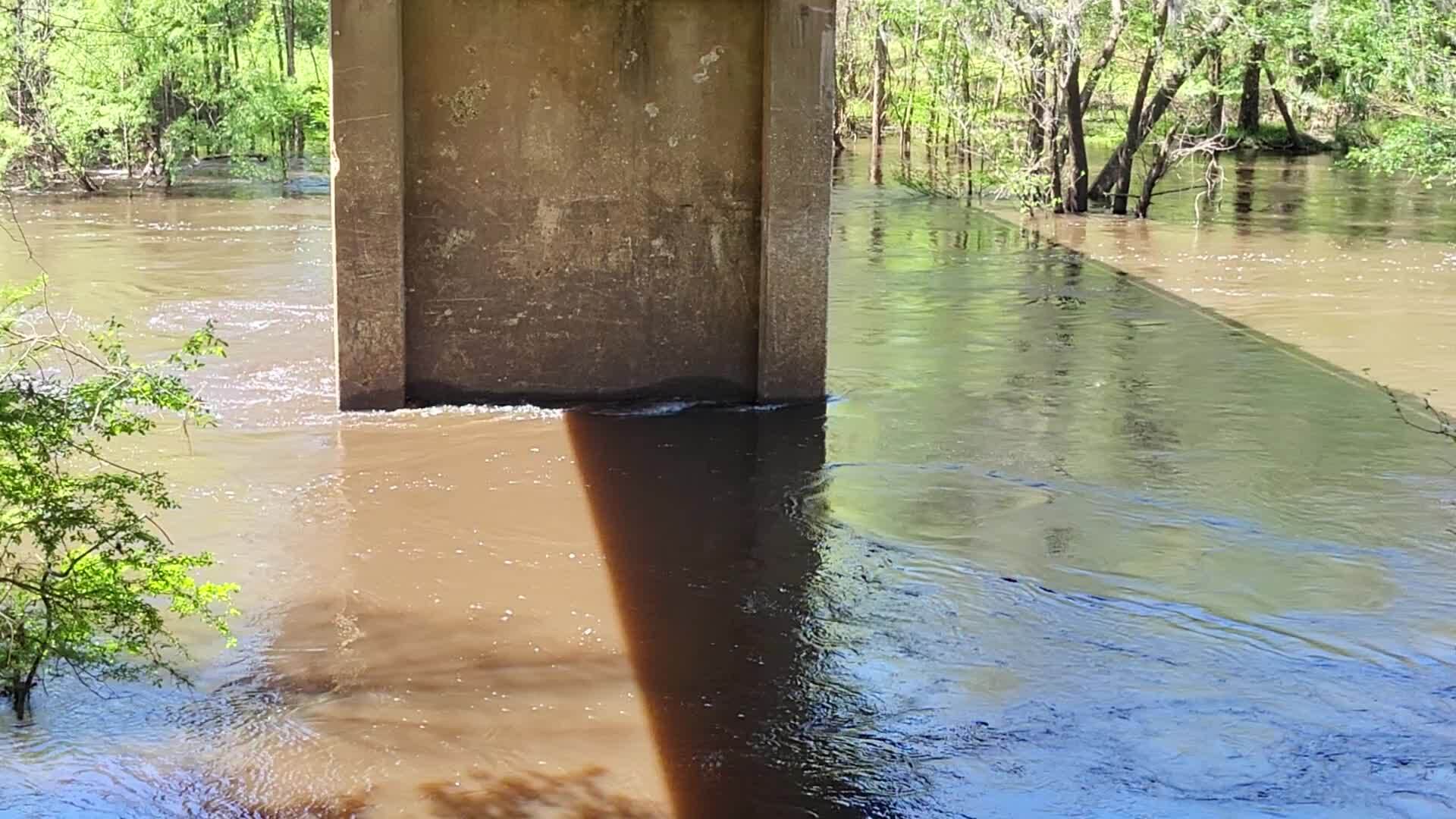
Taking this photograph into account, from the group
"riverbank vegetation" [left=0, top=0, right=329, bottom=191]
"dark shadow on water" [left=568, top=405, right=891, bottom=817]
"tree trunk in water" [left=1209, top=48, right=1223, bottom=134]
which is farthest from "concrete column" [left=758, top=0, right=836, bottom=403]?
"riverbank vegetation" [left=0, top=0, right=329, bottom=191]

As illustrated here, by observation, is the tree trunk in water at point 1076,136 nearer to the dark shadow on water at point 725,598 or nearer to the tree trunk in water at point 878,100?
the tree trunk in water at point 878,100

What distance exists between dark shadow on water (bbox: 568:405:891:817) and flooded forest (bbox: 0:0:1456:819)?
0.07ft

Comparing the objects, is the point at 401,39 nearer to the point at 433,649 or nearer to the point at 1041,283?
the point at 433,649

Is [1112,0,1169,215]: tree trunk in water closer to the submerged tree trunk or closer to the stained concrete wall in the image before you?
the stained concrete wall

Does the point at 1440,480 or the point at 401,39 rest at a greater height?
the point at 401,39

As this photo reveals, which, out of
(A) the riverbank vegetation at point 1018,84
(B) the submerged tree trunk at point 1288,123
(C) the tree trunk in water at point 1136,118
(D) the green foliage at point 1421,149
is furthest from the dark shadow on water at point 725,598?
(B) the submerged tree trunk at point 1288,123

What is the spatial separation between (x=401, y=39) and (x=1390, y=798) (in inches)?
301

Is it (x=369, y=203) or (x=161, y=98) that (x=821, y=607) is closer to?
(x=369, y=203)

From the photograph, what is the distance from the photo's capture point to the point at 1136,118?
2316 cm

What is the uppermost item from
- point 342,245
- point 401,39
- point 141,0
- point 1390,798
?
point 141,0

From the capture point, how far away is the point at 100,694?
577cm

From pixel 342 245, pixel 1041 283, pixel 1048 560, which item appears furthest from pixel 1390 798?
pixel 1041 283

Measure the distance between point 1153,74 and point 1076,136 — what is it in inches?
106

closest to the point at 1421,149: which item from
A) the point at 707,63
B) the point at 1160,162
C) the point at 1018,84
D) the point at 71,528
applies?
the point at 707,63
